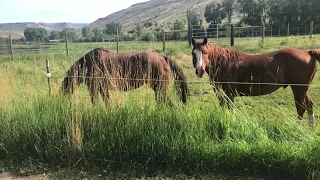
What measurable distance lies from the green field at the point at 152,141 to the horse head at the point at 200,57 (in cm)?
107

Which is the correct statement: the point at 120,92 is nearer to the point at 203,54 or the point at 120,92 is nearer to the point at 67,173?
the point at 67,173

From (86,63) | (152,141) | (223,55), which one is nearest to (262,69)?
(223,55)

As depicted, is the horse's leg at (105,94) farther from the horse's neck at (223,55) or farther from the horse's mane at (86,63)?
the horse's neck at (223,55)

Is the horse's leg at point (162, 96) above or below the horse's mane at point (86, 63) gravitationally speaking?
below

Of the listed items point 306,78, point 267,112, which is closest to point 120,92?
point 267,112

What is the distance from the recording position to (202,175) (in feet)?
10.7

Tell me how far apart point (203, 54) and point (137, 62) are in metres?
1.23

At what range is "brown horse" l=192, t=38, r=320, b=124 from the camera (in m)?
4.98

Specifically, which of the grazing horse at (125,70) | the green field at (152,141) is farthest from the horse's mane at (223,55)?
the green field at (152,141)

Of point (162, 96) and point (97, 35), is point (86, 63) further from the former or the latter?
point (97, 35)

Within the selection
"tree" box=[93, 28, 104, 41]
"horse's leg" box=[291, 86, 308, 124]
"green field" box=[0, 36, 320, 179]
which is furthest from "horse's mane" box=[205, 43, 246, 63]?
"tree" box=[93, 28, 104, 41]

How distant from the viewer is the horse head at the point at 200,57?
5.09 metres

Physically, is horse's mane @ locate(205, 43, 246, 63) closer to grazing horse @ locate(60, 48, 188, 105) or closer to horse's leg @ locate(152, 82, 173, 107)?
grazing horse @ locate(60, 48, 188, 105)

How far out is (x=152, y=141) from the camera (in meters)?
3.54
